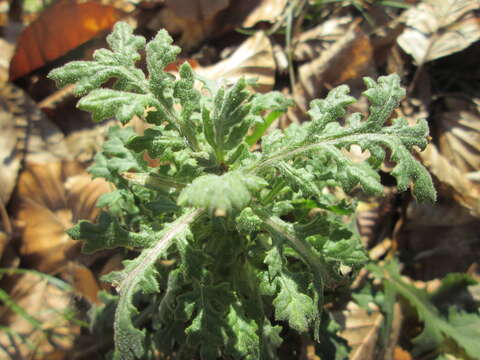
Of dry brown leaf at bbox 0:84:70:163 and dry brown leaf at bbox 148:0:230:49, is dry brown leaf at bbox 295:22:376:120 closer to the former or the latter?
dry brown leaf at bbox 148:0:230:49

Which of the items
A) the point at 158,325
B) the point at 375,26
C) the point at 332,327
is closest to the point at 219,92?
the point at 158,325

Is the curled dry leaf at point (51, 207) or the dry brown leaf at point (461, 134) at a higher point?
the curled dry leaf at point (51, 207)

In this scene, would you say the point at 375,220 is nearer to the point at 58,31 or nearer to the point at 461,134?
the point at 461,134

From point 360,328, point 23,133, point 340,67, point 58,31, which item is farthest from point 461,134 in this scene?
point 23,133

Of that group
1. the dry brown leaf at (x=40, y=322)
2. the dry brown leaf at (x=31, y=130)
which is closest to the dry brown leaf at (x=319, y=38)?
the dry brown leaf at (x=31, y=130)

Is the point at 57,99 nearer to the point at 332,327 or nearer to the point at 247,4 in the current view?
the point at 247,4

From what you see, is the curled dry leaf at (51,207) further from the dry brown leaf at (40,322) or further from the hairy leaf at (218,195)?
the hairy leaf at (218,195)
